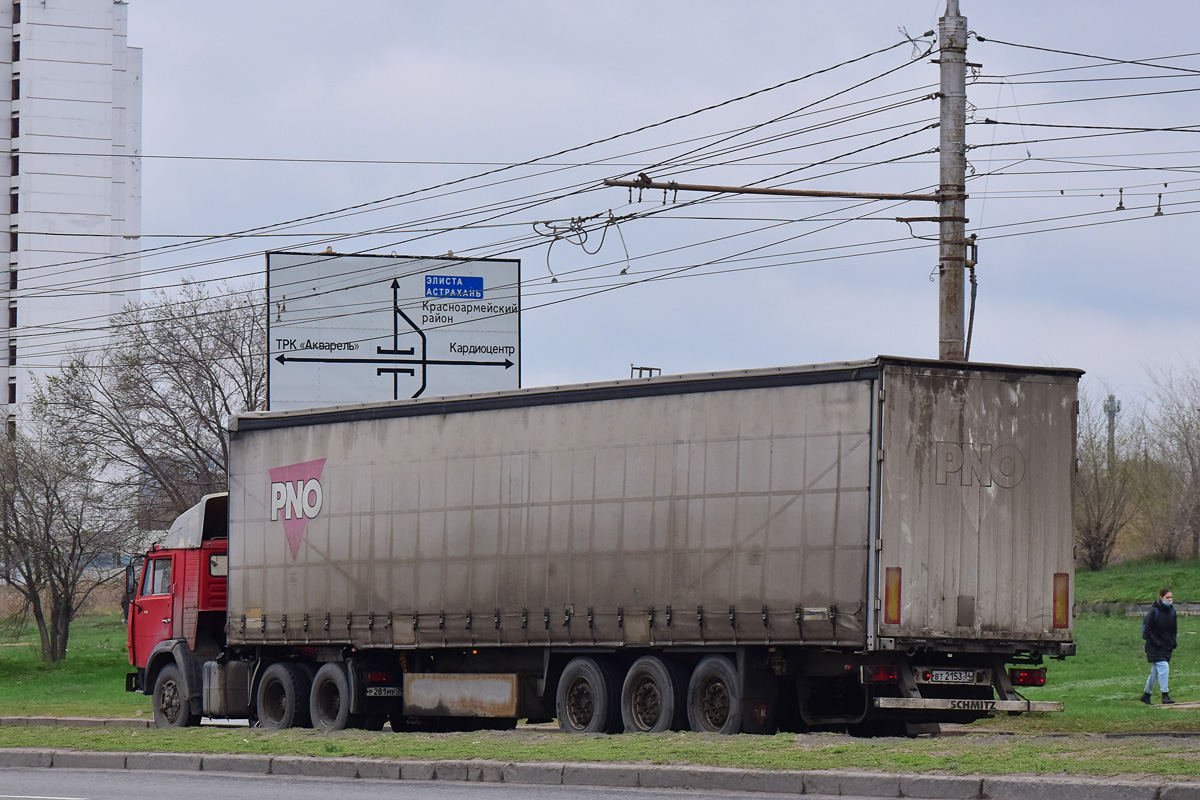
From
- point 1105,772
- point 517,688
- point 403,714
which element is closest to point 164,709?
point 403,714

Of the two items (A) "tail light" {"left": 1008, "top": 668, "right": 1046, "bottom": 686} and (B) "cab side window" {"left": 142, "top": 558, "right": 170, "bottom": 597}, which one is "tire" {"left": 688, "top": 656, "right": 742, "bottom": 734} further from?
(B) "cab side window" {"left": 142, "top": 558, "right": 170, "bottom": 597}

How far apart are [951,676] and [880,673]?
2.53 ft

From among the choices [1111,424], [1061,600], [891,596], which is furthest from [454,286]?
[1111,424]

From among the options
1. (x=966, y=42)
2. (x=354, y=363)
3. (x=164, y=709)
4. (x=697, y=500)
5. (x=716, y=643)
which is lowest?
(x=164, y=709)

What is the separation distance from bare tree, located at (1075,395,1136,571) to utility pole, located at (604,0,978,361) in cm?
4210

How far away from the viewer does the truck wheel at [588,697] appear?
18609 millimetres

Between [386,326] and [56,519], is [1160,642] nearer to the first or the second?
[386,326]

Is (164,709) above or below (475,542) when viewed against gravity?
below

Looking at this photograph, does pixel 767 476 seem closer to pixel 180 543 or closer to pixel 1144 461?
pixel 180 543

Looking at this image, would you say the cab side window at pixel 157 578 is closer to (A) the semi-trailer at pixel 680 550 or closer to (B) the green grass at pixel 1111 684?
(A) the semi-trailer at pixel 680 550

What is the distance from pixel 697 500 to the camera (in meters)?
17.9

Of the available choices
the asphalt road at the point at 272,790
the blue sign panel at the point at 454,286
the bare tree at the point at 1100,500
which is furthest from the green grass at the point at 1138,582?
the asphalt road at the point at 272,790

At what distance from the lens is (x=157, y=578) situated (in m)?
24.7

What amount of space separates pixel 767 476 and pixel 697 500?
0.89 metres
